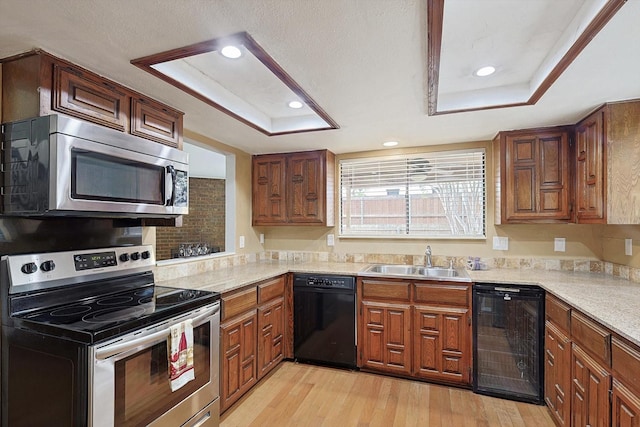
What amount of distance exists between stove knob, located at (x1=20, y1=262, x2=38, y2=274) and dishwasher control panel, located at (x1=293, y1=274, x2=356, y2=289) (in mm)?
1948

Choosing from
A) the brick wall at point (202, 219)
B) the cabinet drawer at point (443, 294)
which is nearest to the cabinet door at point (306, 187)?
the cabinet drawer at point (443, 294)

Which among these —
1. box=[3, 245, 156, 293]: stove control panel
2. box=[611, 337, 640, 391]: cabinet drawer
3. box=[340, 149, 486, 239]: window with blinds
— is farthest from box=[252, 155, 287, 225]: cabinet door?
box=[611, 337, 640, 391]: cabinet drawer

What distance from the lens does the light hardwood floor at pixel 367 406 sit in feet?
7.38

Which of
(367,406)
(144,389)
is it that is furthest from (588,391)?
(144,389)

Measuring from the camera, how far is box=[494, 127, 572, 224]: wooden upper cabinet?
2787 millimetres

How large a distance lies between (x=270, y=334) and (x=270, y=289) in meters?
0.40

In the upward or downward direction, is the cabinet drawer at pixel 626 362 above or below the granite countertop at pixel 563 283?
below

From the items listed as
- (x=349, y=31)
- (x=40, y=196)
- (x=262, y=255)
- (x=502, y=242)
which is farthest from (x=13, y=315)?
(x=502, y=242)

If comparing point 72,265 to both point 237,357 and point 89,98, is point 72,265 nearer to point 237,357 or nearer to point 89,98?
point 89,98

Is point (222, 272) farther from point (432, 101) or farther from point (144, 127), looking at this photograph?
point (432, 101)

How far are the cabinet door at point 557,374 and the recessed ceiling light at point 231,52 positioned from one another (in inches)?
99.3

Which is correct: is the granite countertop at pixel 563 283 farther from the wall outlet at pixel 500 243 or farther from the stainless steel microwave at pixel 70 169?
the stainless steel microwave at pixel 70 169

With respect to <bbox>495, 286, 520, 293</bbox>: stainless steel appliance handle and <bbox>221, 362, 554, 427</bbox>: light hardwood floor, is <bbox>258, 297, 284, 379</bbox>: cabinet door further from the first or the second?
<bbox>495, 286, 520, 293</bbox>: stainless steel appliance handle

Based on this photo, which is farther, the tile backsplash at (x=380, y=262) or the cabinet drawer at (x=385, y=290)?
the cabinet drawer at (x=385, y=290)
